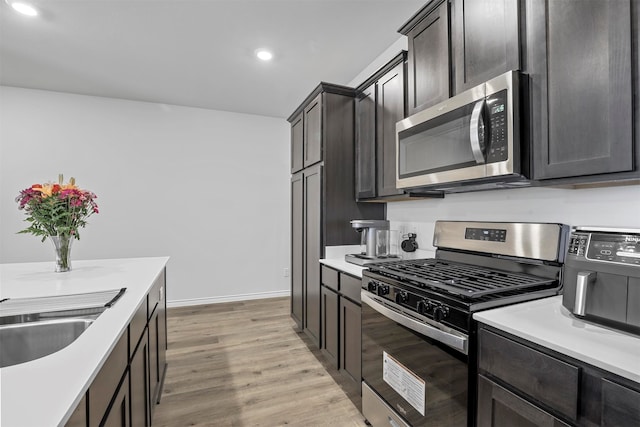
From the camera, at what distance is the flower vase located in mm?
1818

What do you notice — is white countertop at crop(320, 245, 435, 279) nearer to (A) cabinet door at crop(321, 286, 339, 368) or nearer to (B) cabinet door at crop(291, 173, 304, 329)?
(A) cabinet door at crop(321, 286, 339, 368)

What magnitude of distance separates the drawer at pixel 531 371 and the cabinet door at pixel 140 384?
4.40 feet

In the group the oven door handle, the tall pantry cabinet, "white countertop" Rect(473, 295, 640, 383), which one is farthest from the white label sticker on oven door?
the tall pantry cabinet

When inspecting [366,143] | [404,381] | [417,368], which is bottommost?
[404,381]

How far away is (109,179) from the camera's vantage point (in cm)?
379

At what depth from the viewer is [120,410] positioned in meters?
1.04

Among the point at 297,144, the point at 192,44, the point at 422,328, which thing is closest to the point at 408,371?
the point at 422,328

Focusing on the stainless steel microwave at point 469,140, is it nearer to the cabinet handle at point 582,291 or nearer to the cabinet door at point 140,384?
the cabinet handle at point 582,291

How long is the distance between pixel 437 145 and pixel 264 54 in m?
1.93

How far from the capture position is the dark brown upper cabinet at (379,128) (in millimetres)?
2176

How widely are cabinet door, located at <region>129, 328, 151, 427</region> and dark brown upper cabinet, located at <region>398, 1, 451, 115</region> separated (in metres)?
1.96

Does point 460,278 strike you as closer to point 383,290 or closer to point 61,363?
point 383,290

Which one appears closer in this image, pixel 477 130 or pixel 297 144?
pixel 477 130

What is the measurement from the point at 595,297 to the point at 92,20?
3378 mm
